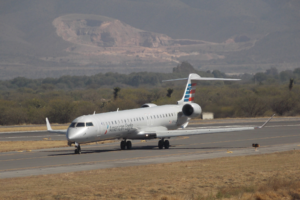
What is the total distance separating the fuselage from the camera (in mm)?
32500

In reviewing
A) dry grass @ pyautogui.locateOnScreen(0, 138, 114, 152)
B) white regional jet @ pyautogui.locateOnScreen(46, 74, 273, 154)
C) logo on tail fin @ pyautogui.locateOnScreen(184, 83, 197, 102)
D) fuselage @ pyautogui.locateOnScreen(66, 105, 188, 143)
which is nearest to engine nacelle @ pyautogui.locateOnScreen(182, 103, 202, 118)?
white regional jet @ pyautogui.locateOnScreen(46, 74, 273, 154)

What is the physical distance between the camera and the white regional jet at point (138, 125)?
3275cm

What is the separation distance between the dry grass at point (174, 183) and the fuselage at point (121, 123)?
854 centimetres

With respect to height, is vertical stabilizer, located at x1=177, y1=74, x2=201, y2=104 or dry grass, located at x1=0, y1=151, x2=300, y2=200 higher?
vertical stabilizer, located at x1=177, y1=74, x2=201, y2=104

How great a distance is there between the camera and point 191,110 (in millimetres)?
39719

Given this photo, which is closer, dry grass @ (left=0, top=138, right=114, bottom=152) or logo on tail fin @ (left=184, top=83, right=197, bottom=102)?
dry grass @ (left=0, top=138, right=114, bottom=152)

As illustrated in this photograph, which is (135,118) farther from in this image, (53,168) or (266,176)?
(266,176)

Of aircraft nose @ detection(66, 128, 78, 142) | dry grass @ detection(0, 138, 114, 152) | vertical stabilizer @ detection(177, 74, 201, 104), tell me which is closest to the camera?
aircraft nose @ detection(66, 128, 78, 142)

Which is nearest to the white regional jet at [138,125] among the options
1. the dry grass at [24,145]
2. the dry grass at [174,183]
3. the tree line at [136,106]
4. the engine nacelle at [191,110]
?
the engine nacelle at [191,110]

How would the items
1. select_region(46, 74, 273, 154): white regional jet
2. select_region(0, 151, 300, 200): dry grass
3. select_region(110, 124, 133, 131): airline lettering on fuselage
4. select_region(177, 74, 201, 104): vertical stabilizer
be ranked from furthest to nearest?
select_region(177, 74, 201, 104): vertical stabilizer
select_region(110, 124, 133, 131): airline lettering on fuselage
select_region(46, 74, 273, 154): white regional jet
select_region(0, 151, 300, 200): dry grass

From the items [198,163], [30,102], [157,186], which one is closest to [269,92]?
[30,102]

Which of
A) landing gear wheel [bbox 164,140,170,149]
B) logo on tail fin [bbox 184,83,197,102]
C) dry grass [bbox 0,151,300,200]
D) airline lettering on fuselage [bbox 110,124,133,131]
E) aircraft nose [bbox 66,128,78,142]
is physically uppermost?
logo on tail fin [bbox 184,83,197,102]

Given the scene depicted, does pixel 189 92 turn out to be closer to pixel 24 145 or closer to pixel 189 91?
pixel 189 91

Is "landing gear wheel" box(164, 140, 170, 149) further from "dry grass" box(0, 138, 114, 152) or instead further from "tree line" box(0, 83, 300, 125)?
"tree line" box(0, 83, 300, 125)
